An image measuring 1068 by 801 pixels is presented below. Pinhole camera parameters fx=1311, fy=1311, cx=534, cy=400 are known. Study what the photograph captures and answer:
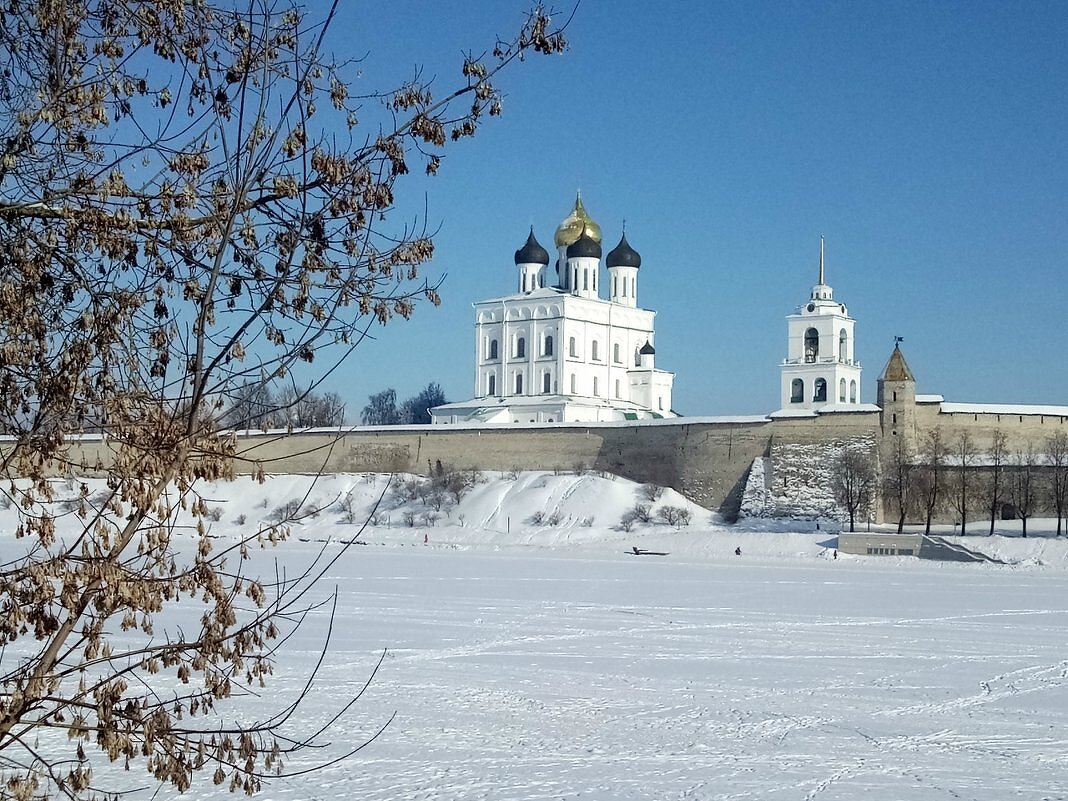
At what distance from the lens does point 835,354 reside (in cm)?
4266

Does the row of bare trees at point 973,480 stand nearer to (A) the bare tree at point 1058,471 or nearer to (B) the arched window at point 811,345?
(A) the bare tree at point 1058,471

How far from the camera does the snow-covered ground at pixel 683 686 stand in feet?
20.7

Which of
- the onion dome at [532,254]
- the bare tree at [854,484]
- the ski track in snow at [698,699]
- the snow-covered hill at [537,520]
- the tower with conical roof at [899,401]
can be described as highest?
the onion dome at [532,254]

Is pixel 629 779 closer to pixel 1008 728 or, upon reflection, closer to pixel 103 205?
pixel 1008 728

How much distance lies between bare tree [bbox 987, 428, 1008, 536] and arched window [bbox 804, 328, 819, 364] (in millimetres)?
11698

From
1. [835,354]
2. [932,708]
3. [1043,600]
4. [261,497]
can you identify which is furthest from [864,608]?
[835,354]

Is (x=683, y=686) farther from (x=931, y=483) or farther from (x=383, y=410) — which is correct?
(x=383, y=410)

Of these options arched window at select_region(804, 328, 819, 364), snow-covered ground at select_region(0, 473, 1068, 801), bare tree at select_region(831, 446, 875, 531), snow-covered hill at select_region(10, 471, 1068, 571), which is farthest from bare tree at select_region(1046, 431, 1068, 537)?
arched window at select_region(804, 328, 819, 364)

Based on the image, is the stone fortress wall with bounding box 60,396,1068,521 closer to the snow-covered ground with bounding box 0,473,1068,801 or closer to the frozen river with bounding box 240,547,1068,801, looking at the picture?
the snow-covered ground with bounding box 0,473,1068,801

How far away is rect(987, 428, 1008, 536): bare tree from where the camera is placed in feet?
95.7

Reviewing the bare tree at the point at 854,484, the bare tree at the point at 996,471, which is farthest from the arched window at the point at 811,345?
the bare tree at the point at 854,484

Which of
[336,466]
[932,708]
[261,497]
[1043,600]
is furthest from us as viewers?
[336,466]

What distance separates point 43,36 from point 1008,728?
637cm

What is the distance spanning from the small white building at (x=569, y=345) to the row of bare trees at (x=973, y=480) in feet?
49.5
